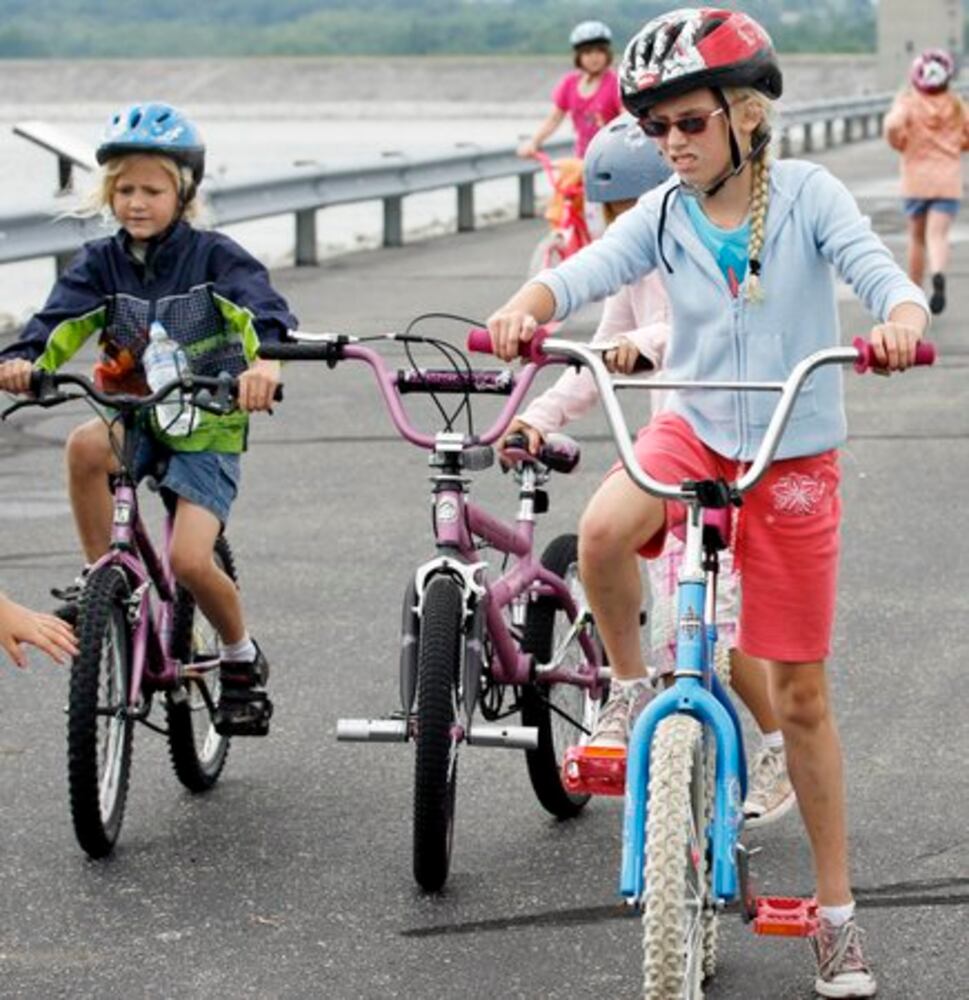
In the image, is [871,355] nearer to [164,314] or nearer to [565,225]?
[164,314]

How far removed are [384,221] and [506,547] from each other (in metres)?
18.5

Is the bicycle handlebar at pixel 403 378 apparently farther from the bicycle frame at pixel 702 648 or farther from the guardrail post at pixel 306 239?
the guardrail post at pixel 306 239

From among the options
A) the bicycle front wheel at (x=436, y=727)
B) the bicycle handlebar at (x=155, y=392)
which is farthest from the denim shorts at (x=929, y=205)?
the bicycle front wheel at (x=436, y=727)

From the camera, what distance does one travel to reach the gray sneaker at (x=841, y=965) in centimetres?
570

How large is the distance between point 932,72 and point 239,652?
483 inches

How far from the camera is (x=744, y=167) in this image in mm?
5754

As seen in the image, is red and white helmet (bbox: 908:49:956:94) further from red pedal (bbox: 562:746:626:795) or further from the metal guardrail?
red pedal (bbox: 562:746:626:795)

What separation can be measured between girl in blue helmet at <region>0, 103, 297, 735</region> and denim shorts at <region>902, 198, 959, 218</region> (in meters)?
12.2

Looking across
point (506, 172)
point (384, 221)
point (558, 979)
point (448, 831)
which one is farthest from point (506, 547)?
point (506, 172)

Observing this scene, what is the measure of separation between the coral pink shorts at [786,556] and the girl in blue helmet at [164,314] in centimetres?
156

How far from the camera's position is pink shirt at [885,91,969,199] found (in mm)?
18750

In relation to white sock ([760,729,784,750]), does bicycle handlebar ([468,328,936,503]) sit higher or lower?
higher

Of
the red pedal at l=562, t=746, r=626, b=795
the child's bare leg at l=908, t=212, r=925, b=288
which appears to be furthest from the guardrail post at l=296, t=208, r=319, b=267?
the red pedal at l=562, t=746, r=626, b=795

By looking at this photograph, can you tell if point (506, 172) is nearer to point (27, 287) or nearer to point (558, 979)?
point (27, 287)
